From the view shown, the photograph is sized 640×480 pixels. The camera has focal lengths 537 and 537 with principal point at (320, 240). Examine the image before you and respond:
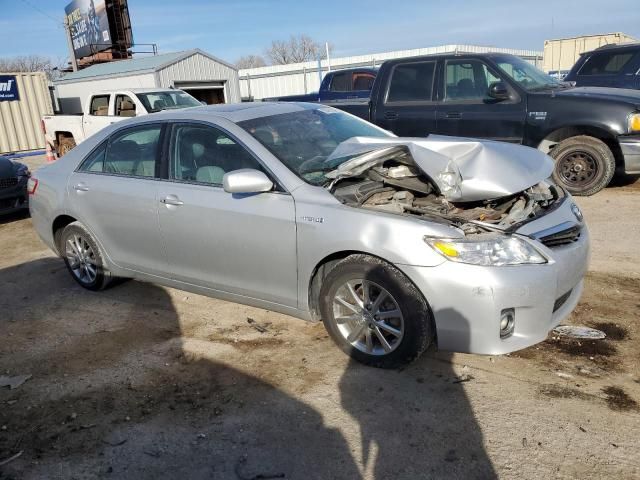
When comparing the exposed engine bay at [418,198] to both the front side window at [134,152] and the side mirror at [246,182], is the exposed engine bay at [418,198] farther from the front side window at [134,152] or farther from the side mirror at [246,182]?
the front side window at [134,152]

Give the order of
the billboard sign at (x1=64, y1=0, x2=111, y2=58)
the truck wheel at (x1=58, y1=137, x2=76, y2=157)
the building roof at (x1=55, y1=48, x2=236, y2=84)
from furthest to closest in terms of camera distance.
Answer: the billboard sign at (x1=64, y1=0, x2=111, y2=58), the building roof at (x1=55, y1=48, x2=236, y2=84), the truck wheel at (x1=58, y1=137, x2=76, y2=157)

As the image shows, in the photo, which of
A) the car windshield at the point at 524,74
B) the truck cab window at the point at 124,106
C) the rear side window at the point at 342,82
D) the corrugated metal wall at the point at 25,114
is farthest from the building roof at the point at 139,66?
the car windshield at the point at 524,74

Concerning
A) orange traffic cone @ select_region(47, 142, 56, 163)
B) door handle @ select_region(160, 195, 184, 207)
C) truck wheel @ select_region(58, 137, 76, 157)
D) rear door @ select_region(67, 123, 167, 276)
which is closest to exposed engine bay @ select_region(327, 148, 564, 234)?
door handle @ select_region(160, 195, 184, 207)

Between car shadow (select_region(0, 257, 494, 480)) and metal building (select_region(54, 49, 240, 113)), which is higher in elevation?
metal building (select_region(54, 49, 240, 113))

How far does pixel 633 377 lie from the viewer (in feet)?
10.5

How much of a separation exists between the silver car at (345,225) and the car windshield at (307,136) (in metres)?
0.02

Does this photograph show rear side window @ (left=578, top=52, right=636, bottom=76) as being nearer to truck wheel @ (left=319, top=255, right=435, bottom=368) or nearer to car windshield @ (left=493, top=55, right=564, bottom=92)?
car windshield @ (left=493, top=55, right=564, bottom=92)

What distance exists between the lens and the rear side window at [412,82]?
8031mm

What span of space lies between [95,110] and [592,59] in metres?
11.0

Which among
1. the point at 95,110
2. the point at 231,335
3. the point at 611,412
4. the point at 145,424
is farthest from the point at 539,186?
the point at 95,110

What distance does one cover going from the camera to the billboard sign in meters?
31.2

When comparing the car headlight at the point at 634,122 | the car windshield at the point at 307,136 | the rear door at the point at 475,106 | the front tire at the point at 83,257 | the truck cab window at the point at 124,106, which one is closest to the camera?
the car windshield at the point at 307,136

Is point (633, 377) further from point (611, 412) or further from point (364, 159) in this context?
point (364, 159)

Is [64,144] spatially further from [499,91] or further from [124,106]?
[499,91]
